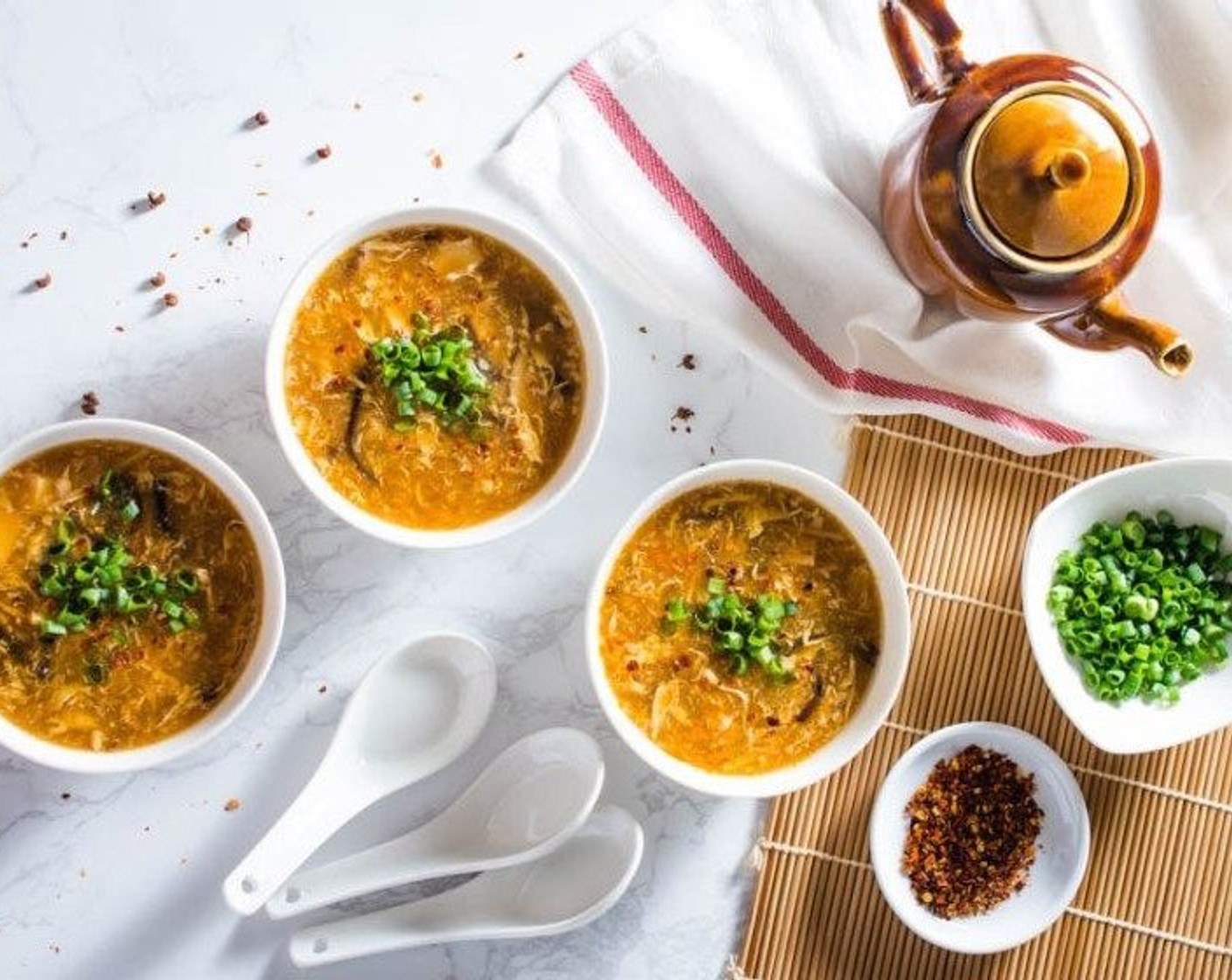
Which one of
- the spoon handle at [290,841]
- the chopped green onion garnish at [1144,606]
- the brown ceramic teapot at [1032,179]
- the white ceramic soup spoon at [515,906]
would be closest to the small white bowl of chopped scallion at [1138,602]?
the chopped green onion garnish at [1144,606]

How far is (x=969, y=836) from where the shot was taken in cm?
279

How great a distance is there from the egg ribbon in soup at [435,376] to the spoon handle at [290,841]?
1.56 ft

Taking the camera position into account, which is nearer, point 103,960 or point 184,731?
point 184,731

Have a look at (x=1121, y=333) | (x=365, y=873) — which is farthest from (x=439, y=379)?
(x=1121, y=333)

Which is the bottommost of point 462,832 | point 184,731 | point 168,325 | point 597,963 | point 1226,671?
point 1226,671

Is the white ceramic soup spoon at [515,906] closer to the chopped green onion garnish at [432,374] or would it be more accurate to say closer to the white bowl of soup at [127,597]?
the white bowl of soup at [127,597]

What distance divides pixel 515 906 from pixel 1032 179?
145 centimetres

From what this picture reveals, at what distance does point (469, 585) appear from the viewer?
2766 millimetres

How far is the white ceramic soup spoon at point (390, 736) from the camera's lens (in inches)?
103

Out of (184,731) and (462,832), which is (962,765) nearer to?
(462,832)

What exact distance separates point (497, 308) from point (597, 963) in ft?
3.79

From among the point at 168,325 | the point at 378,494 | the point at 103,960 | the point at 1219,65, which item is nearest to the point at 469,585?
the point at 378,494

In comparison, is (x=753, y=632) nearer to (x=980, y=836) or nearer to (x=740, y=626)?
(x=740, y=626)

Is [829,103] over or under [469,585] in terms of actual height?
over
